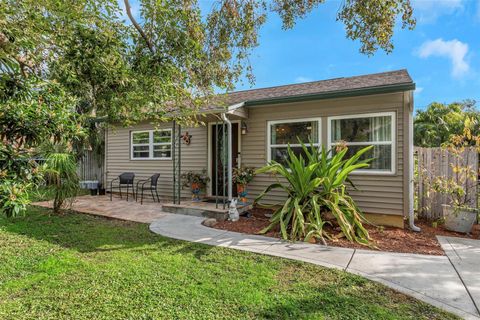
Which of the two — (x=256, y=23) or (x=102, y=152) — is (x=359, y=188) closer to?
(x=256, y=23)

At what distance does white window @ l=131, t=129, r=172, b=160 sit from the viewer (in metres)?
9.06

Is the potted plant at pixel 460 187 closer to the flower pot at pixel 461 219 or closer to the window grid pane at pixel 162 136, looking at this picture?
the flower pot at pixel 461 219

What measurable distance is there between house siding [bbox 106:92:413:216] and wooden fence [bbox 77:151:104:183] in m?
2.72

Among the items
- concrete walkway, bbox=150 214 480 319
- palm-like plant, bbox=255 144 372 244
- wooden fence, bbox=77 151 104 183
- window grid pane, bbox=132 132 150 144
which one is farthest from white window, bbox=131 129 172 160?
palm-like plant, bbox=255 144 372 244

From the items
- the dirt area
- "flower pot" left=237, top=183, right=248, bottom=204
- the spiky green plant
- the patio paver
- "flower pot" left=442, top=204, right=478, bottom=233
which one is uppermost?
the spiky green plant

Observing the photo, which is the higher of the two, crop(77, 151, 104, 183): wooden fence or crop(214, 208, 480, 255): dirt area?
crop(77, 151, 104, 183): wooden fence

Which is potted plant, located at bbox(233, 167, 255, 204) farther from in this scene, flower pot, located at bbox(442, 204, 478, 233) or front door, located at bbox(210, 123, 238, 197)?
flower pot, located at bbox(442, 204, 478, 233)

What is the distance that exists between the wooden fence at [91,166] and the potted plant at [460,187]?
11.2 meters

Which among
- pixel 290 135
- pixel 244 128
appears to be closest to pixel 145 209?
pixel 244 128

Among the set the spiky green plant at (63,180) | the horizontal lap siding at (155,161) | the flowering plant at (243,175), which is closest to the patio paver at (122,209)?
the spiky green plant at (63,180)

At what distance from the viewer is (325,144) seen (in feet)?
21.2

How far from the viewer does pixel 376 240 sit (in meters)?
A: 4.77

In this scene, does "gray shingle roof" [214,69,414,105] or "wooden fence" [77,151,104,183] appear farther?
"wooden fence" [77,151,104,183]

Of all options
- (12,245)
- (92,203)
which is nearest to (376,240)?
(12,245)
